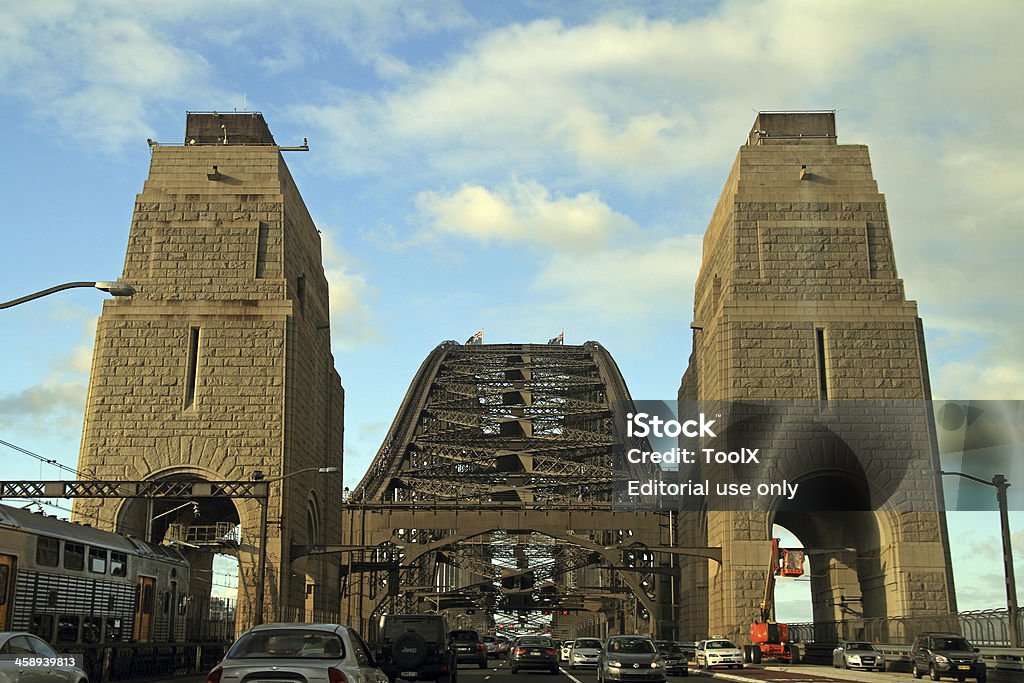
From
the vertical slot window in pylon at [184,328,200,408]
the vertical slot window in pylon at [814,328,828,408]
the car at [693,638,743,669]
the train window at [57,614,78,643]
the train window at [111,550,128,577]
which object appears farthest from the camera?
the vertical slot window in pylon at [814,328,828,408]

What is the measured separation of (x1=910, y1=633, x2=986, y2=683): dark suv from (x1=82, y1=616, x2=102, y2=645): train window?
28.8 m

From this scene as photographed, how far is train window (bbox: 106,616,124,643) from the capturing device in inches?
1468

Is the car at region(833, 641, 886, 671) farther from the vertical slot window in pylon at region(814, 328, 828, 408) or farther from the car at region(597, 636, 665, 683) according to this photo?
the car at region(597, 636, 665, 683)

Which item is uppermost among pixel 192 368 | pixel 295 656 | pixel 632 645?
pixel 192 368

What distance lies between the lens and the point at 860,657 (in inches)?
1994

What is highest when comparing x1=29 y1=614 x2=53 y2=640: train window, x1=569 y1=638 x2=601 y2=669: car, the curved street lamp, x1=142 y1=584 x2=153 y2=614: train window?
the curved street lamp

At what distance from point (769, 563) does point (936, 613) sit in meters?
8.96

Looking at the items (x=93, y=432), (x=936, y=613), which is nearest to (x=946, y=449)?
(x=936, y=613)

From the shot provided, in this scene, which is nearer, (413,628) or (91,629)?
(413,628)

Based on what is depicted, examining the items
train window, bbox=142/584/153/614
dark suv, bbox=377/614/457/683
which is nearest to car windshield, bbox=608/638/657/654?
dark suv, bbox=377/614/457/683

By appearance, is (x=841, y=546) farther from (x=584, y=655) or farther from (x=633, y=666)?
(x=633, y=666)

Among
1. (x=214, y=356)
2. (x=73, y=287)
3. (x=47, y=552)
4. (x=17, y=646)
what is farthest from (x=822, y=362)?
(x=17, y=646)

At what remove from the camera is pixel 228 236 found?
6819 cm

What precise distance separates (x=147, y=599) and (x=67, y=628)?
Result: 8184mm
